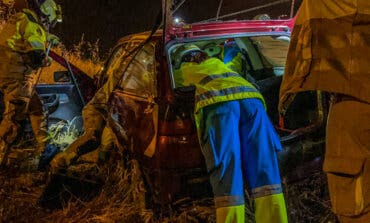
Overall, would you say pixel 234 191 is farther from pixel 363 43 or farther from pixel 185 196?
pixel 363 43

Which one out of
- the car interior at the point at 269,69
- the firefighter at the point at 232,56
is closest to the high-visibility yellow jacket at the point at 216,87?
the car interior at the point at 269,69

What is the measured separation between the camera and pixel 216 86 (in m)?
3.22

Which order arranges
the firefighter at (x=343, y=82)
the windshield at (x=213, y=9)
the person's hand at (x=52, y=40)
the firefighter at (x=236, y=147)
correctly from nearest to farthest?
the firefighter at (x=343, y=82), the firefighter at (x=236, y=147), the person's hand at (x=52, y=40), the windshield at (x=213, y=9)

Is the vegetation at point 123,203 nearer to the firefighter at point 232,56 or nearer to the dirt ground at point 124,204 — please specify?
the dirt ground at point 124,204

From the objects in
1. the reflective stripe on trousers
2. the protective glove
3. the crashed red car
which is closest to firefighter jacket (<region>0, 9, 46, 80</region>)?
the protective glove

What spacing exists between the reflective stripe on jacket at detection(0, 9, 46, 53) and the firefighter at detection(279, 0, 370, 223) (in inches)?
158

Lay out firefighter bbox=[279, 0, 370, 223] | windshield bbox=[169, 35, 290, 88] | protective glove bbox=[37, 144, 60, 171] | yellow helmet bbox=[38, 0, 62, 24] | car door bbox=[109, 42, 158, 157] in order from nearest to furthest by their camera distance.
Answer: firefighter bbox=[279, 0, 370, 223] → car door bbox=[109, 42, 158, 157] → windshield bbox=[169, 35, 290, 88] → protective glove bbox=[37, 144, 60, 171] → yellow helmet bbox=[38, 0, 62, 24]

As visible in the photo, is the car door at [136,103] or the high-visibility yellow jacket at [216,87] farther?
the car door at [136,103]

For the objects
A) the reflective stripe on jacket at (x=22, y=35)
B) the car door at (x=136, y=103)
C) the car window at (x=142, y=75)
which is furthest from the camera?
the reflective stripe on jacket at (x=22, y=35)

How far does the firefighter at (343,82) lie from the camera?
2209 millimetres

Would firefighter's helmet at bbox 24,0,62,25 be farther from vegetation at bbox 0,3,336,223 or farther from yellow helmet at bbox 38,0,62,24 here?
vegetation at bbox 0,3,336,223

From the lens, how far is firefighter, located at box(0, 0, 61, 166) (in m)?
5.62

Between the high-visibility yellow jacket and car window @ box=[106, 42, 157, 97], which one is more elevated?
car window @ box=[106, 42, 157, 97]

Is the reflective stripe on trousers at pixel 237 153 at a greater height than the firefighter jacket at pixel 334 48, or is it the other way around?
the firefighter jacket at pixel 334 48
